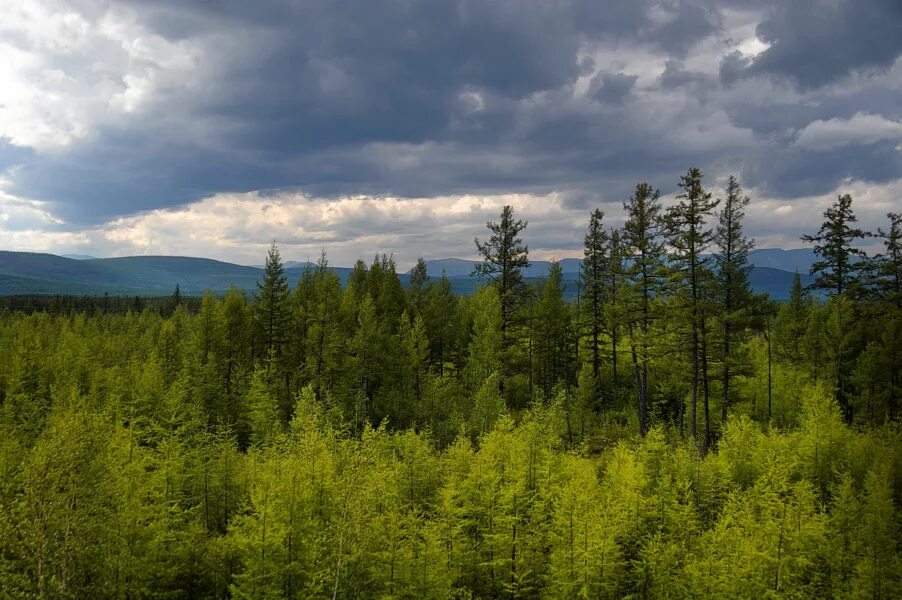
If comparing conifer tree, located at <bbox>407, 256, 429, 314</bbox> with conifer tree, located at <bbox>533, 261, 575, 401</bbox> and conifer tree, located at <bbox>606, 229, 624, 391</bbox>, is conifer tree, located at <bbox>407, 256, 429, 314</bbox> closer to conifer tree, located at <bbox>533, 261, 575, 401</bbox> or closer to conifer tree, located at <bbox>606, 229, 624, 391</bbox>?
conifer tree, located at <bbox>533, 261, 575, 401</bbox>

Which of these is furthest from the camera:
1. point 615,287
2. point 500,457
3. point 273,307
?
point 273,307

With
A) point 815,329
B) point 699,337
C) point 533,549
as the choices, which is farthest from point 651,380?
point 533,549

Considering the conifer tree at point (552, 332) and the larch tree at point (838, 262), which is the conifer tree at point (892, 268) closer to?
the larch tree at point (838, 262)

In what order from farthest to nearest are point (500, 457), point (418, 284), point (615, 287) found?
1. point (418, 284)
2. point (615, 287)
3. point (500, 457)

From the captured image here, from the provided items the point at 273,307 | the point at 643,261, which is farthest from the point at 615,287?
the point at 273,307

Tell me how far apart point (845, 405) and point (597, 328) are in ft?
70.7

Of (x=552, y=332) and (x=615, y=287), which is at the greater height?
(x=615, y=287)

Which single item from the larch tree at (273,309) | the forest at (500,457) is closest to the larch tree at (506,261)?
the forest at (500,457)

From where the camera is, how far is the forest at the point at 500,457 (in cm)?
1895

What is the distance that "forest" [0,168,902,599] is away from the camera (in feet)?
62.2

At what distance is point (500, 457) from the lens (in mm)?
27094

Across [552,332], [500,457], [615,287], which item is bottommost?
[500,457]

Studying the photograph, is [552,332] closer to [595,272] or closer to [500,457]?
[595,272]

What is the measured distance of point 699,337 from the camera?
33.9m
